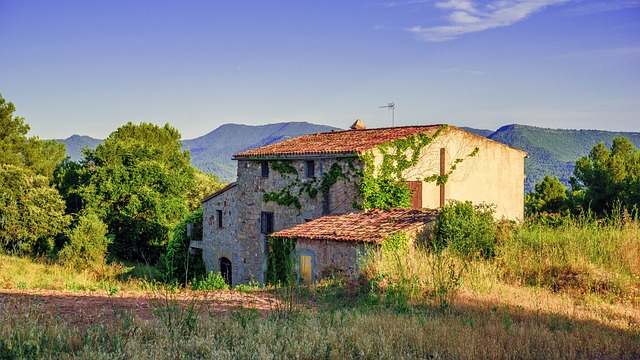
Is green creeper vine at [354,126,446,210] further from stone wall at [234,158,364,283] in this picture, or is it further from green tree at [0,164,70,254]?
green tree at [0,164,70,254]

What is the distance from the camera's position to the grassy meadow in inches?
260

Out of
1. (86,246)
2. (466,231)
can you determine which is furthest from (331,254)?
(86,246)

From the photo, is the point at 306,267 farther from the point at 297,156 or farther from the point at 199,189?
the point at 199,189

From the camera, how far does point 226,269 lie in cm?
2634

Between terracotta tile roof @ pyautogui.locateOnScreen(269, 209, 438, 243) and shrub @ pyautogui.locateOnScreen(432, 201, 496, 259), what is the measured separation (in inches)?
42.8

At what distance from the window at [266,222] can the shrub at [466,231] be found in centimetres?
921

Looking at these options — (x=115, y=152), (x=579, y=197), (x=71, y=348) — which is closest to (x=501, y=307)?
(x=71, y=348)

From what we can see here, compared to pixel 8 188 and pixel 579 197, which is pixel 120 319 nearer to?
pixel 8 188

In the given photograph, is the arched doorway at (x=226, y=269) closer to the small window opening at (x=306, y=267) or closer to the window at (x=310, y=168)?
the window at (x=310, y=168)

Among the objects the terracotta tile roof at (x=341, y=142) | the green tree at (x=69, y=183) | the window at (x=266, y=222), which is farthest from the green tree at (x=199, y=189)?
the window at (x=266, y=222)

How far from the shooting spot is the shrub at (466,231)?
14.2 m

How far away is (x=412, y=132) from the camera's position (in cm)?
2189

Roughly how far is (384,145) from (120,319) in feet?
47.4

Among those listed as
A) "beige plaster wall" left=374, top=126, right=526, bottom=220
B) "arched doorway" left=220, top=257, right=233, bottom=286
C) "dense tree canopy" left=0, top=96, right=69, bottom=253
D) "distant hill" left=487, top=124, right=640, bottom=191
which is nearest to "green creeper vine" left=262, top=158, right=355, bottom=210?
"beige plaster wall" left=374, top=126, right=526, bottom=220
